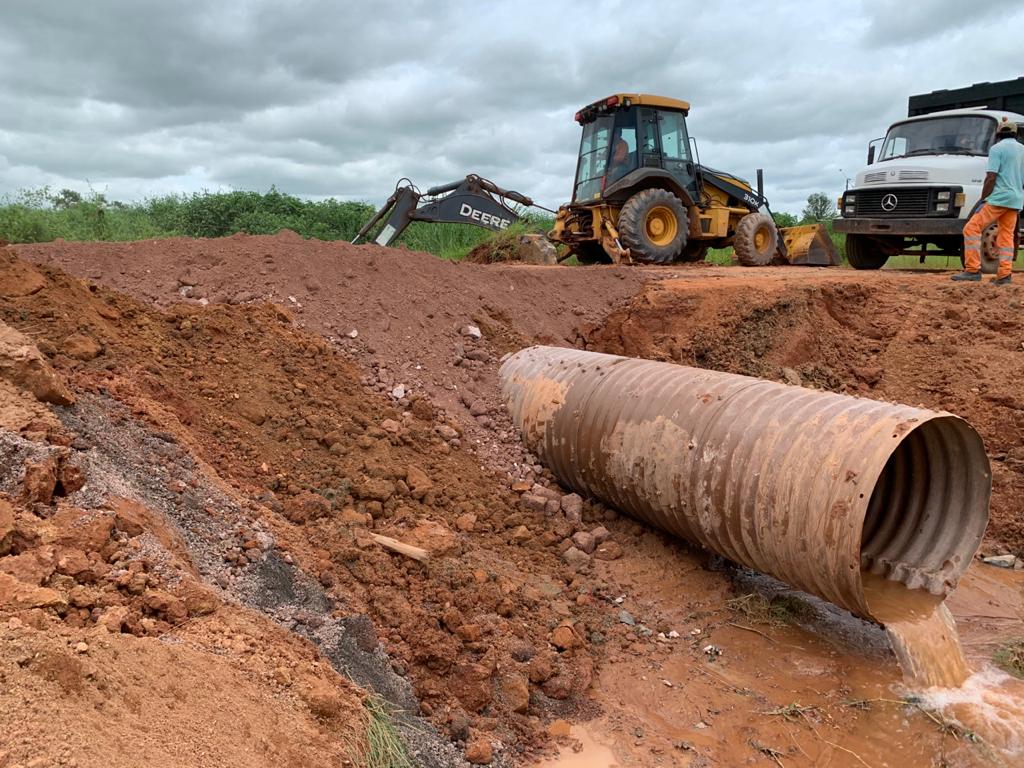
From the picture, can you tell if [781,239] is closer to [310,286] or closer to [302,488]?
[310,286]

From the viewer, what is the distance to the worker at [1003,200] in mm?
8266

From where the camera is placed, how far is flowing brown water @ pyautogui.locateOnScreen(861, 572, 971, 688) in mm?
3947

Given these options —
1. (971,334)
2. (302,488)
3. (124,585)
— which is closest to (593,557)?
(302,488)

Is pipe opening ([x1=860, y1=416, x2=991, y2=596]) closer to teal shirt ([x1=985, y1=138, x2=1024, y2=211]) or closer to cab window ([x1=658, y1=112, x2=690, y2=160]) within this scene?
teal shirt ([x1=985, y1=138, x2=1024, y2=211])

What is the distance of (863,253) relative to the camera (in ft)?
40.7

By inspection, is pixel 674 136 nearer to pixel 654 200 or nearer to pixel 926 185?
pixel 654 200

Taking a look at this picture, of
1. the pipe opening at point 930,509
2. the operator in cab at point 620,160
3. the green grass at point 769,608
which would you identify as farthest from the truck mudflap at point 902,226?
the green grass at point 769,608

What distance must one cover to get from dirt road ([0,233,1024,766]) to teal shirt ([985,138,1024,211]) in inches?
42.6

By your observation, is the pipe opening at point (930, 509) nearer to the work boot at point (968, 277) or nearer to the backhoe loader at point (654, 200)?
the work boot at point (968, 277)

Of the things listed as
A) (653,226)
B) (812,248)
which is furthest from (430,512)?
(812,248)

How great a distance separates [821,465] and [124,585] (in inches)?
126

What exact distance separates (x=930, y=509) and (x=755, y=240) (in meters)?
9.61

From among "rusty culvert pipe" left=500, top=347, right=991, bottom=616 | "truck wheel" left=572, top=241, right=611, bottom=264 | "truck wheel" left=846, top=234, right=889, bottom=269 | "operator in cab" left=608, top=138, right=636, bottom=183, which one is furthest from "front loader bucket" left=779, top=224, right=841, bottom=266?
"rusty culvert pipe" left=500, top=347, right=991, bottom=616

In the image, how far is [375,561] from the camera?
395cm
